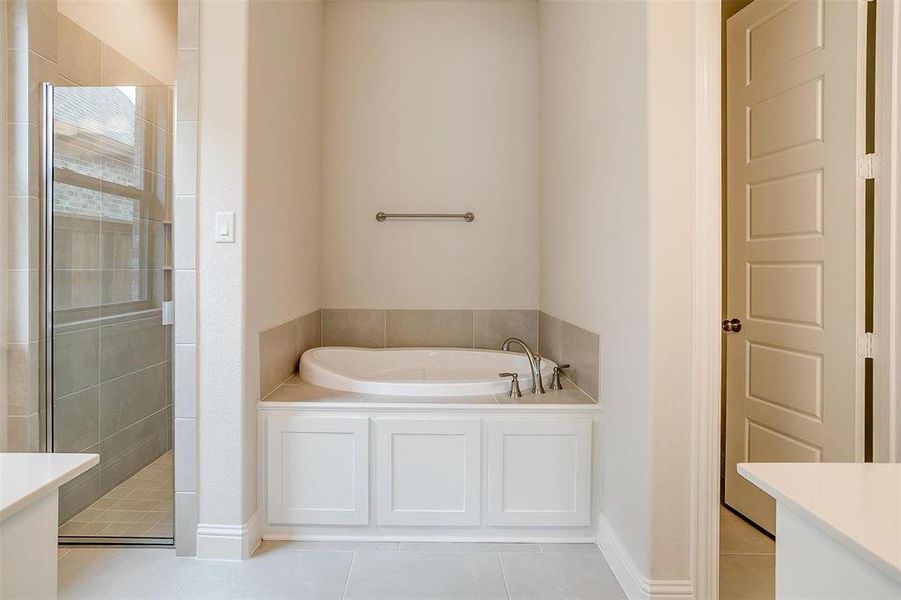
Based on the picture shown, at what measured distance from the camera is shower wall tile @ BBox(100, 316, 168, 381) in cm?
212

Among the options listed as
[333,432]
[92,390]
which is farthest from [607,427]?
[92,390]

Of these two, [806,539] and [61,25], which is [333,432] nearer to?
[806,539]

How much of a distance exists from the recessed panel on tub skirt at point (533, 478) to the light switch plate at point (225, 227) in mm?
1223

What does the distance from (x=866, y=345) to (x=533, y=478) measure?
1229 mm

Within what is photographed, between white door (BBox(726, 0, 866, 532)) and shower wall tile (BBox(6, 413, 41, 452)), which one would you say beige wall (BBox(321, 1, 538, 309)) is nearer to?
white door (BBox(726, 0, 866, 532))

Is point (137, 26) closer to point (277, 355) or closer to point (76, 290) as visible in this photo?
point (76, 290)

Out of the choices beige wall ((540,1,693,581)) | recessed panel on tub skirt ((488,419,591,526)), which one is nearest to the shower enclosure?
recessed panel on tub skirt ((488,419,591,526))

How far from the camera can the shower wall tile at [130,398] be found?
2.12 m

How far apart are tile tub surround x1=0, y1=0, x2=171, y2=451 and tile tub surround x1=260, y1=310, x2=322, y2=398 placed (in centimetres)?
81

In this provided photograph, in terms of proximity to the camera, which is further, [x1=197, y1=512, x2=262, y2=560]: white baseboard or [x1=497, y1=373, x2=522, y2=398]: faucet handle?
[x1=497, y1=373, x2=522, y2=398]: faucet handle

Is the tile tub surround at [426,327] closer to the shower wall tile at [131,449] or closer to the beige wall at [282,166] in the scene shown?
the beige wall at [282,166]

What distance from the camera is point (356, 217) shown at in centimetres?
322

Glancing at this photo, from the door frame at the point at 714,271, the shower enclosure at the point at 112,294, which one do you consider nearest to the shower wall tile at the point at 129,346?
the shower enclosure at the point at 112,294

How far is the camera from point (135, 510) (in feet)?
7.09
